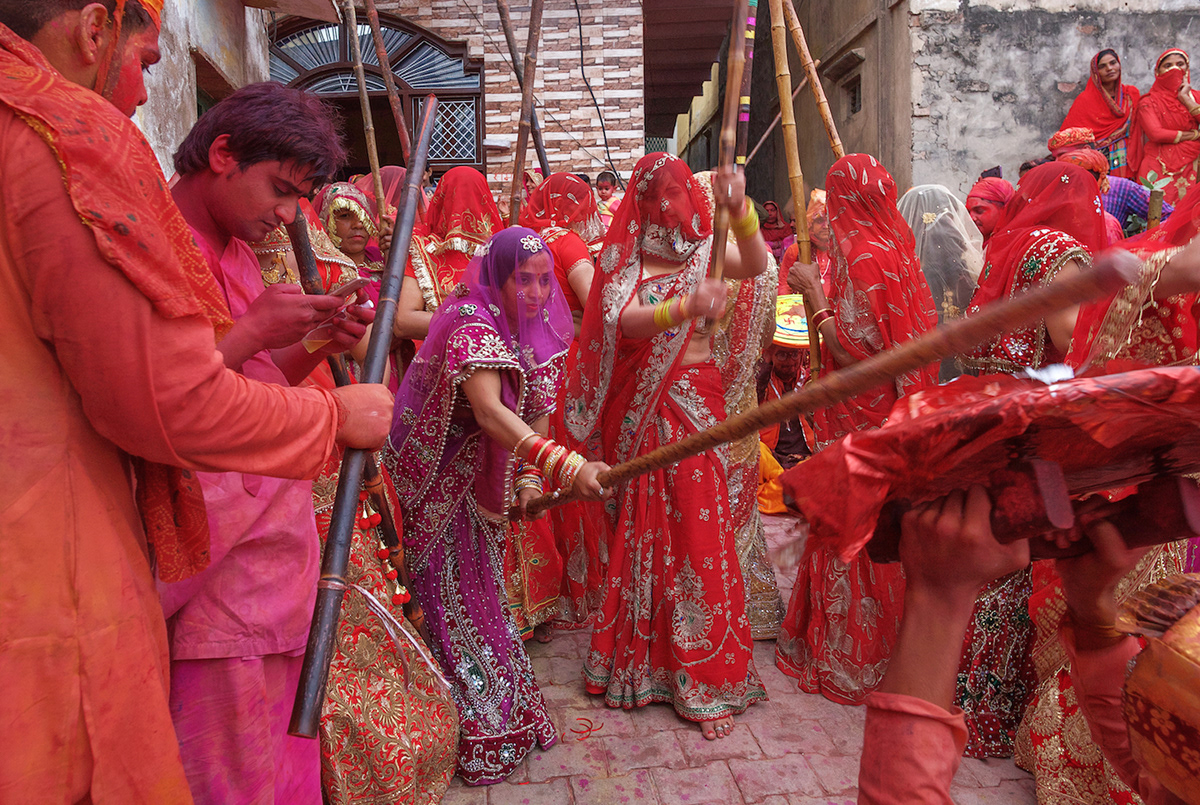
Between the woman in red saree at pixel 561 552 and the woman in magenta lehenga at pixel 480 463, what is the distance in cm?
75

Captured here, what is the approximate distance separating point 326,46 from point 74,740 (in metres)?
10.4

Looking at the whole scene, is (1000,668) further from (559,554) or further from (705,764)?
(559,554)

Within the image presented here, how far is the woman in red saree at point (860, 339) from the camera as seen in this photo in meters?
3.12

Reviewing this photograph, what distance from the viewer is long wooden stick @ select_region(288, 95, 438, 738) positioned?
1413 millimetres

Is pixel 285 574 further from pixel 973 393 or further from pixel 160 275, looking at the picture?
pixel 973 393

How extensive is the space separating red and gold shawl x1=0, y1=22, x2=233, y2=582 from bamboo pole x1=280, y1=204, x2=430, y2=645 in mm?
650

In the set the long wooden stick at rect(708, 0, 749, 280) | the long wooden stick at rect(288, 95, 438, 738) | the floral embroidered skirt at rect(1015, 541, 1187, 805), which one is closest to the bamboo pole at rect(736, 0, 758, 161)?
the long wooden stick at rect(708, 0, 749, 280)

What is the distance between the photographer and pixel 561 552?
4.16 metres

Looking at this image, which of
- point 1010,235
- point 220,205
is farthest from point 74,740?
point 1010,235

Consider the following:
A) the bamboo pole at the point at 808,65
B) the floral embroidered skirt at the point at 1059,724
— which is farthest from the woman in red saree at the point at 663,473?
the floral embroidered skirt at the point at 1059,724

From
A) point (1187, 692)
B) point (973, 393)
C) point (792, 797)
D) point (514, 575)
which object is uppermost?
point (973, 393)

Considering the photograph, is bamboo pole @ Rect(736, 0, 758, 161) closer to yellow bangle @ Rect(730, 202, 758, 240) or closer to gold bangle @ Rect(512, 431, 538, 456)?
yellow bangle @ Rect(730, 202, 758, 240)

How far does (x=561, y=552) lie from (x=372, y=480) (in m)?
2.07

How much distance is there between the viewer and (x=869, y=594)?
3.31m
